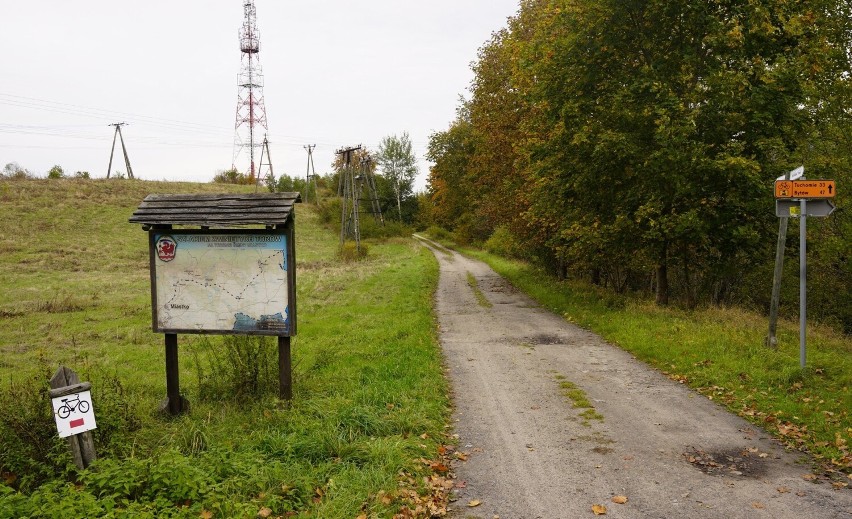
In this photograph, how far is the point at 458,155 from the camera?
140ft

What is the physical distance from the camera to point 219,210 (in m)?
7.91

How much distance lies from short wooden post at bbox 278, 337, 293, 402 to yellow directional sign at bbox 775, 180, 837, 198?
800cm

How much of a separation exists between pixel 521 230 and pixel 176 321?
60.6 feet

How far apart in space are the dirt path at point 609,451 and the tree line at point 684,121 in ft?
18.3

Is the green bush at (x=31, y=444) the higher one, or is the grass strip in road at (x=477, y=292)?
the green bush at (x=31, y=444)

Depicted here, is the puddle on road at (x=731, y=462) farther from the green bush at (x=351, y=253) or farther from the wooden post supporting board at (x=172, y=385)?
the green bush at (x=351, y=253)

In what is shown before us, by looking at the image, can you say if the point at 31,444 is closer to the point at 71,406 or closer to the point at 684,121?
the point at 71,406

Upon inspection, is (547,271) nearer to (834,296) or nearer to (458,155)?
(834,296)

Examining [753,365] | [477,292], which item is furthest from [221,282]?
[477,292]

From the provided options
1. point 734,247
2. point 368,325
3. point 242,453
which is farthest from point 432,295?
point 242,453

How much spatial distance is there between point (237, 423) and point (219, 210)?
9.12 ft

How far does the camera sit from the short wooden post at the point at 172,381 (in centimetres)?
817

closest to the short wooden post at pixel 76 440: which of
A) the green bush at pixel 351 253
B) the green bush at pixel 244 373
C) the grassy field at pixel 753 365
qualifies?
the green bush at pixel 244 373

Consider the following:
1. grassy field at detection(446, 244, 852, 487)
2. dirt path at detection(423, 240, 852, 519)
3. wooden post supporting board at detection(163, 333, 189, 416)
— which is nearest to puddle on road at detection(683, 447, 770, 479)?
dirt path at detection(423, 240, 852, 519)
